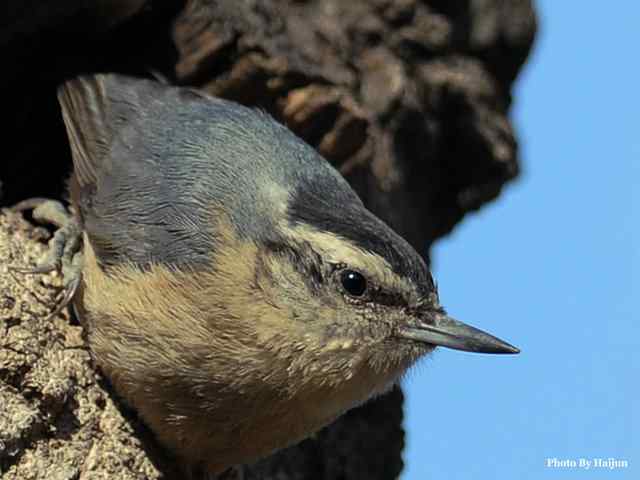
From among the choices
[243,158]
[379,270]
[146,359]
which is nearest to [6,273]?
[146,359]

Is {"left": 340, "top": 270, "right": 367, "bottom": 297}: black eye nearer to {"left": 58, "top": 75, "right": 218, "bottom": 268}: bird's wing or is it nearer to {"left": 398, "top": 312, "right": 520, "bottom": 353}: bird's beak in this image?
{"left": 398, "top": 312, "right": 520, "bottom": 353}: bird's beak

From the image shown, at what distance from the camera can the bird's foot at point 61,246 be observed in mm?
3842

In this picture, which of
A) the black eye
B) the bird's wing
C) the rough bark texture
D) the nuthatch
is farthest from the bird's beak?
the rough bark texture

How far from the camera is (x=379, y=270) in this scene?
360 cm

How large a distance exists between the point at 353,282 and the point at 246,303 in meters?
0.31

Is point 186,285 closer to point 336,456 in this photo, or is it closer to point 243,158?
point 243,158

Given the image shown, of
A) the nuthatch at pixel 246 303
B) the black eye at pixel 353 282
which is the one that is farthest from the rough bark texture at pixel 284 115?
the black eye at pixel 353 282

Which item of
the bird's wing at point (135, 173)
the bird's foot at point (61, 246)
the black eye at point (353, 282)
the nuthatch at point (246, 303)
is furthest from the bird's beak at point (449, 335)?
the bird's foot at point (61, 246)

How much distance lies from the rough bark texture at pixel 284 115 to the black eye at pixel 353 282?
76 centimetres

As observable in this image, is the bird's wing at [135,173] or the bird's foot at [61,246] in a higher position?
the bird's wing at [135,173]

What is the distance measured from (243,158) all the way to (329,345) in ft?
2.36

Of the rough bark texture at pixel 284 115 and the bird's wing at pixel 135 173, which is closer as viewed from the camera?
the rough bark texture at pixel 284 115

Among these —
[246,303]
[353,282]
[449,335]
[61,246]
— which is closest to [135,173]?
[61,246]

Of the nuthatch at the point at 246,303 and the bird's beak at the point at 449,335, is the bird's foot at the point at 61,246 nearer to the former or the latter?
the nuthatch at the point at 246,303
